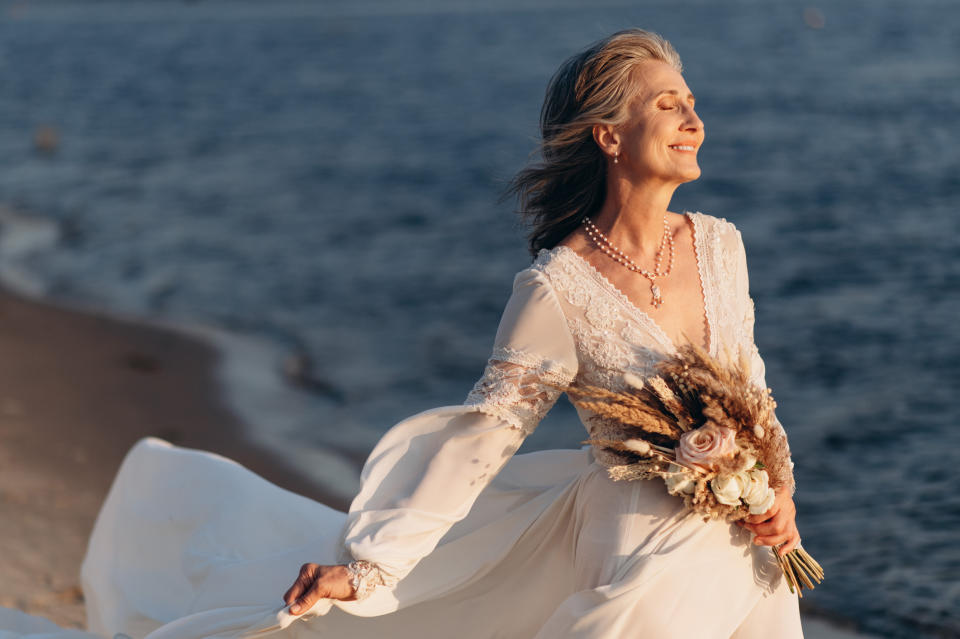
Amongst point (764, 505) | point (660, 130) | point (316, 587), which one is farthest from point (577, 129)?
point (316, 587)

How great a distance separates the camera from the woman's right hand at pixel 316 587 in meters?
A: 3.09

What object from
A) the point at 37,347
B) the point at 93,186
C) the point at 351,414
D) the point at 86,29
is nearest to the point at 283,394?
the point at 351,414

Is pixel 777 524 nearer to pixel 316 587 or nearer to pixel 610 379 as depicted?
pixel 610 379

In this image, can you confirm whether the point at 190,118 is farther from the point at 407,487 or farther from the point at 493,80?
the point at 407,487

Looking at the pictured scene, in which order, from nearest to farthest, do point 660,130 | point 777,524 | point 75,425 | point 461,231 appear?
1. point 777,524
2. point 660,130
3. point 75,425
4. point 461,231

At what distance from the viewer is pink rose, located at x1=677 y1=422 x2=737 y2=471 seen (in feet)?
9.47

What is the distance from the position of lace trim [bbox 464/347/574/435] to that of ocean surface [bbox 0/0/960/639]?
1056mm

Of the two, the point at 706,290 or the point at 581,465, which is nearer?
the point at 706,290

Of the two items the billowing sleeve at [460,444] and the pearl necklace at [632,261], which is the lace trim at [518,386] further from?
the pearl necklace at [632,261]

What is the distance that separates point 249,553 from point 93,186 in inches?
578

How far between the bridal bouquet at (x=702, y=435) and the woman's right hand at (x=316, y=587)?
0.77 metres

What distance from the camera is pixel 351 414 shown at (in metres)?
8.91

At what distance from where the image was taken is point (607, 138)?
320cm

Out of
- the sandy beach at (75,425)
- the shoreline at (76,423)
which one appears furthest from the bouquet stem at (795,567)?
the shoreline at (76,423)
